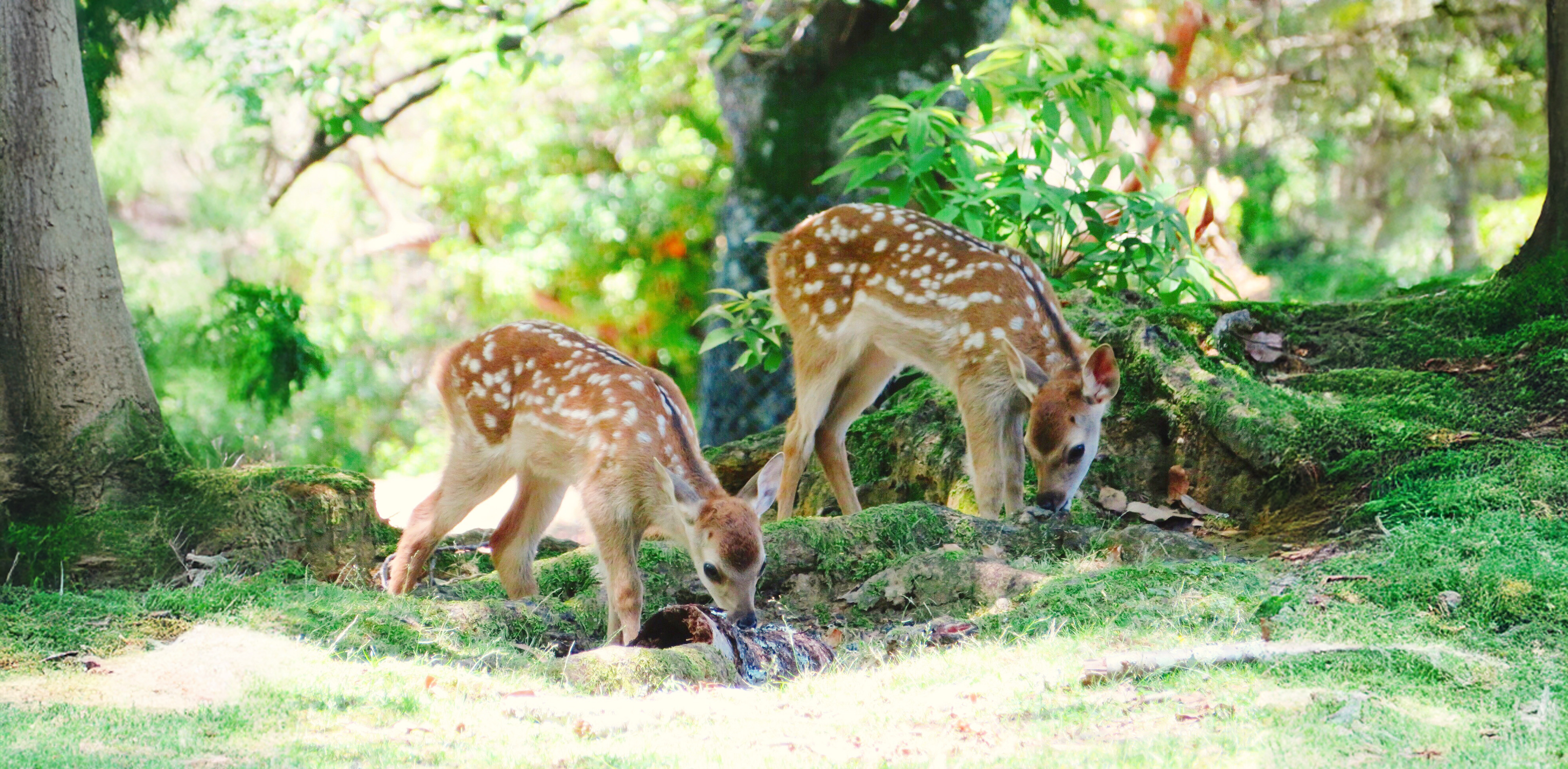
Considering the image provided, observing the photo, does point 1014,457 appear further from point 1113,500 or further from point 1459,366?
point 1459,366

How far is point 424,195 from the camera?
17.3m

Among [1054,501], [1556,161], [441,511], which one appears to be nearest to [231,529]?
[441,511]

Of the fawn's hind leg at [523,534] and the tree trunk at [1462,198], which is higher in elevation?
the tree trunk at [1462,198]

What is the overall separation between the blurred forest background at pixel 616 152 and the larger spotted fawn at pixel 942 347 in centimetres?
358

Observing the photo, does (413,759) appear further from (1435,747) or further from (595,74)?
(595,74)

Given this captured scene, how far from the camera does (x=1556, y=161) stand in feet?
20.7

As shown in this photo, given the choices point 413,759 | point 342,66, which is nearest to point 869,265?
point 413,759

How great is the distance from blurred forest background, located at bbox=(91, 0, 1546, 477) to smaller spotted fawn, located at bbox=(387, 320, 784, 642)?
4559 millimetres

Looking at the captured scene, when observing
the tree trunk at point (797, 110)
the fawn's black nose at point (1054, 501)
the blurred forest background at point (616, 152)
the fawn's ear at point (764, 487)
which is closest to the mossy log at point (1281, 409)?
the fawn's black nose at point (1054, 501)

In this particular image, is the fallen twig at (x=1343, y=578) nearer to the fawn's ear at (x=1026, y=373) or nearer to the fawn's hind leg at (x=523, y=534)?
the fawn's ear at (x=1026, y=373)

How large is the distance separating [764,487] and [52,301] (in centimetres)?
282

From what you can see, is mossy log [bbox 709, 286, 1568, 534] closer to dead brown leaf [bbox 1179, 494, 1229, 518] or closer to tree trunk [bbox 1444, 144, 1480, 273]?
dead brown leaf [bbox 1179, 494, 1229, 518]

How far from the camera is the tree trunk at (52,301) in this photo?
16.9 feet

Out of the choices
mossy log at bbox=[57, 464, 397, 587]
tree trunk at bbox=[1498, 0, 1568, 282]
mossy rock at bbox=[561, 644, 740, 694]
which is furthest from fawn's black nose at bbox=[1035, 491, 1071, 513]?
mossy log at bbox=[57, 464, 397, 587]
